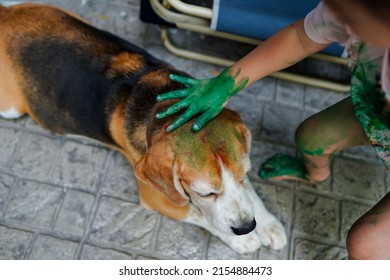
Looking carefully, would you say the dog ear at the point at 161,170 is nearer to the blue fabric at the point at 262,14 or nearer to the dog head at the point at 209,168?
the dog head at the point at 209,168

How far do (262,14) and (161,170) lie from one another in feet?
3.53

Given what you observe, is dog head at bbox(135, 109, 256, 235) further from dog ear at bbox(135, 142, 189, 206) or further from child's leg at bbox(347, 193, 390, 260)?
child's leg at bbox(347, 193, 390, 260)

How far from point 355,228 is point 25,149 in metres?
1.77

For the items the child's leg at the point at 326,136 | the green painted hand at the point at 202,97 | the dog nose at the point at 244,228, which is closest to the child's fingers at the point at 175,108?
the green painted hand at the point at 202,97

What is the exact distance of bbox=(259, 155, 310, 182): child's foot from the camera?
8.03 feet

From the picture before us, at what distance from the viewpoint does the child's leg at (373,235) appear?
1.71m

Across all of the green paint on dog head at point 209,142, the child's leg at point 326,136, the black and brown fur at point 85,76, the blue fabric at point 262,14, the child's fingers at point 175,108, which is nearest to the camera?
the green paint on dog head at point 209,142

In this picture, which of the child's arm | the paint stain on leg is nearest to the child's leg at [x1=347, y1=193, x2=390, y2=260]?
the child's arm

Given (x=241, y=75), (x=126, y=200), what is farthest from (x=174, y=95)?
(x=126, y=200)

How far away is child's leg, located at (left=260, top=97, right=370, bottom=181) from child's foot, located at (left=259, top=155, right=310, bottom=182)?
0.03m

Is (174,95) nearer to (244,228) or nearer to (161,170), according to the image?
(161,170)

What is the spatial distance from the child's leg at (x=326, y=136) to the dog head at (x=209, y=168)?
17.7 inches
